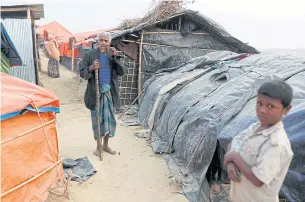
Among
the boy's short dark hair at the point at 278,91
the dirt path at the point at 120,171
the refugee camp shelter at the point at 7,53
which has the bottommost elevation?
the dirt path at the point at 120,171

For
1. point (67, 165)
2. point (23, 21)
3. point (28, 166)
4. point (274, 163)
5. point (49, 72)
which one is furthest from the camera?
point (49, 72)

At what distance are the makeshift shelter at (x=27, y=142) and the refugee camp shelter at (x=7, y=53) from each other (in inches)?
106

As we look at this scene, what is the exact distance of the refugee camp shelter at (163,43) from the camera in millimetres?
10148

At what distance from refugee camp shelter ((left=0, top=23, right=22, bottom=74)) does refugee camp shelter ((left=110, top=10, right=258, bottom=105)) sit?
3.53 meters

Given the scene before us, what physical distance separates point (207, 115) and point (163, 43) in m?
6.30

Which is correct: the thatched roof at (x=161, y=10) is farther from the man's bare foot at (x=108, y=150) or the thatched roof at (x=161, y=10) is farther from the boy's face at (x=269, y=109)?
the boy's face at (x=269, y=109)

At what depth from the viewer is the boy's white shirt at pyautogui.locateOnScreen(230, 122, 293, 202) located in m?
1.78

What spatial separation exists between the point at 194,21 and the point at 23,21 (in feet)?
18.7

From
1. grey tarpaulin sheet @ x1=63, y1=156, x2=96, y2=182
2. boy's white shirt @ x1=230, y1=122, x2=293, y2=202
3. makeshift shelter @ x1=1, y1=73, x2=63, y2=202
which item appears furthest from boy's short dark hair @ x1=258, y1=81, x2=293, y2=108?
grey tarpaulin sheet @ x1=63, y1=156, x2=96, y2=182

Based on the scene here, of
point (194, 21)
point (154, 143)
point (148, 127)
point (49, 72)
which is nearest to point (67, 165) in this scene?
point (154, 143)

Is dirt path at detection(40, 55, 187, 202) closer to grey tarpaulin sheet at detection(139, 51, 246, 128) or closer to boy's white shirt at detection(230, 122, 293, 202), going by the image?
grey tarpaulin sheet at detection(139, 51, 246, 128)

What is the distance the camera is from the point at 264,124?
1901 millimetres

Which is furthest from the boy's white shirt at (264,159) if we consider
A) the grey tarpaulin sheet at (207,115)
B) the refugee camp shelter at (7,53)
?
Answer: the refugee camp shelter at (7,53)

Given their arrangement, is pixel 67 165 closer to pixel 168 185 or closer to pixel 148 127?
pixel 168 185
